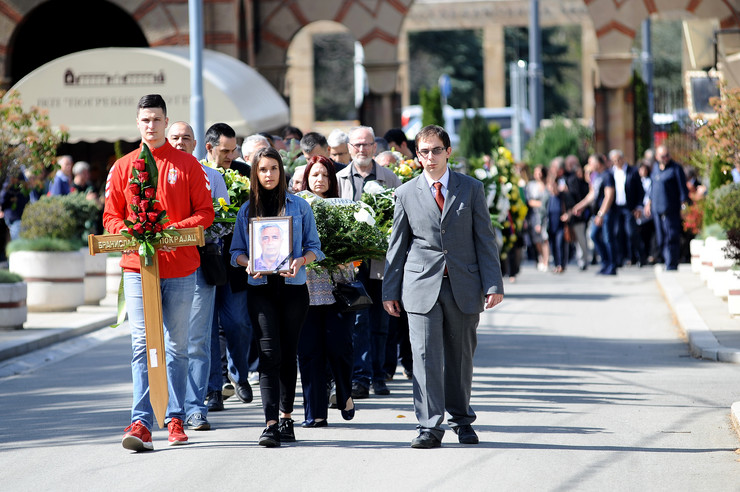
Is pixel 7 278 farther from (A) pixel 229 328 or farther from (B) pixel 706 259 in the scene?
(B) pixel 706 259

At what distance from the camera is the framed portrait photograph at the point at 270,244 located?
818 centimetres

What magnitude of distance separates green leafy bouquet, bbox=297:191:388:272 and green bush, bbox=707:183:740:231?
6.99 meters

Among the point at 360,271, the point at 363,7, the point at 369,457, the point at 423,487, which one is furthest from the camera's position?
the point at 363,7

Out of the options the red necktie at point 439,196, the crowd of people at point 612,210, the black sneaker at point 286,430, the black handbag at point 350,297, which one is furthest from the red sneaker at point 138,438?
the crowd of people at point 612,210

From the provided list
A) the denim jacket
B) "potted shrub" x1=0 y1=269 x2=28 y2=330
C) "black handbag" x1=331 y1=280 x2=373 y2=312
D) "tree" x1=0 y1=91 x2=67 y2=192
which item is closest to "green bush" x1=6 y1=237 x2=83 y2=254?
"tree" x1=0 y1=91 x2=67 y2=192

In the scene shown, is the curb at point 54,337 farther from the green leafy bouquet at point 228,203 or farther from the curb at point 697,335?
the curb at point 697,335

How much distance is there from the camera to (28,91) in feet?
75.2

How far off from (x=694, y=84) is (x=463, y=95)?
38443 millimetres

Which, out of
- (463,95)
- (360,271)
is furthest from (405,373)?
(463,95)

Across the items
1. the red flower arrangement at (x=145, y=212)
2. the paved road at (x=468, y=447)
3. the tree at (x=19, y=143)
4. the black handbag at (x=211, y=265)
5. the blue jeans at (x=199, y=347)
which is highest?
the tree at (x=19, y=143)

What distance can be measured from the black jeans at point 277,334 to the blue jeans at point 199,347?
1.65 ft

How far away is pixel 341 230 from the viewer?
9359mm

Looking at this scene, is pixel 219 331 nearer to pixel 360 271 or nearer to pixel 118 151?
pixel 360 271

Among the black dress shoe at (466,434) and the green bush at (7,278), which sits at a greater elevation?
the green bush at (7,278)
